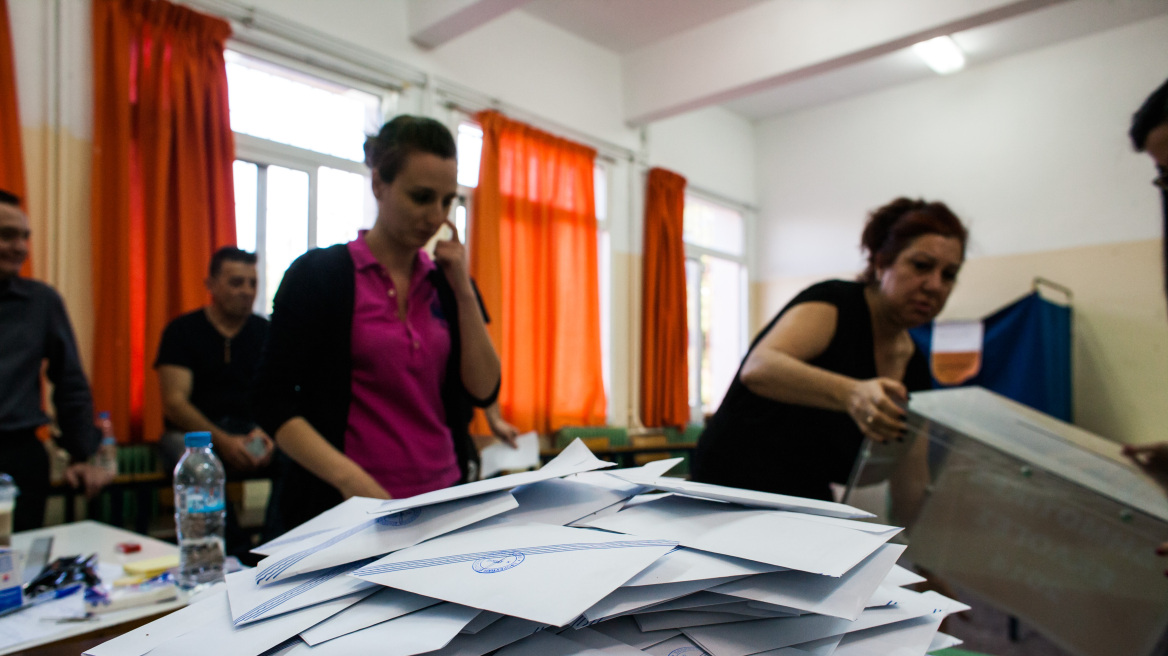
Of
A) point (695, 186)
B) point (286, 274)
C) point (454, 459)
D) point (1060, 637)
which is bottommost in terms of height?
point (1060, 637)

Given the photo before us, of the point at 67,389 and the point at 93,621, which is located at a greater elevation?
the point at 67,389

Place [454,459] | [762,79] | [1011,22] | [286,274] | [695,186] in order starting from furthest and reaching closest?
1. [695,186]
2. [762,79]
3. [1011,22]
4. [454,459]
5. [286,274]

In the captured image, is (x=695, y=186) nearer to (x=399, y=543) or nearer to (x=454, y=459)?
(x=454, y=459)

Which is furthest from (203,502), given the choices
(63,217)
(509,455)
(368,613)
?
(63,217)

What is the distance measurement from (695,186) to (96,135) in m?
4.39

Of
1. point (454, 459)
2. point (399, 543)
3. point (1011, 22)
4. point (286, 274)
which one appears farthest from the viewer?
point (1011, 22)

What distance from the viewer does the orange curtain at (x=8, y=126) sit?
264 centimetres

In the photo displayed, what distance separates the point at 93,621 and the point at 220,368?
2.04 m

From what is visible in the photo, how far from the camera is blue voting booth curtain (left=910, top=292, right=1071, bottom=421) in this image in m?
4.08

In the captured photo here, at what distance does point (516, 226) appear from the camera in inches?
177

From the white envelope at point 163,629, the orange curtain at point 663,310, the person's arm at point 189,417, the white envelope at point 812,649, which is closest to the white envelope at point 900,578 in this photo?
the white envelope at point 812,649

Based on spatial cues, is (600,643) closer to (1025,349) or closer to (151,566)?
(151,566)

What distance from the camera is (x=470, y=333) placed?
53.6 inches

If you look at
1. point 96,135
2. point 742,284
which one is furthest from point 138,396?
point 742,284
